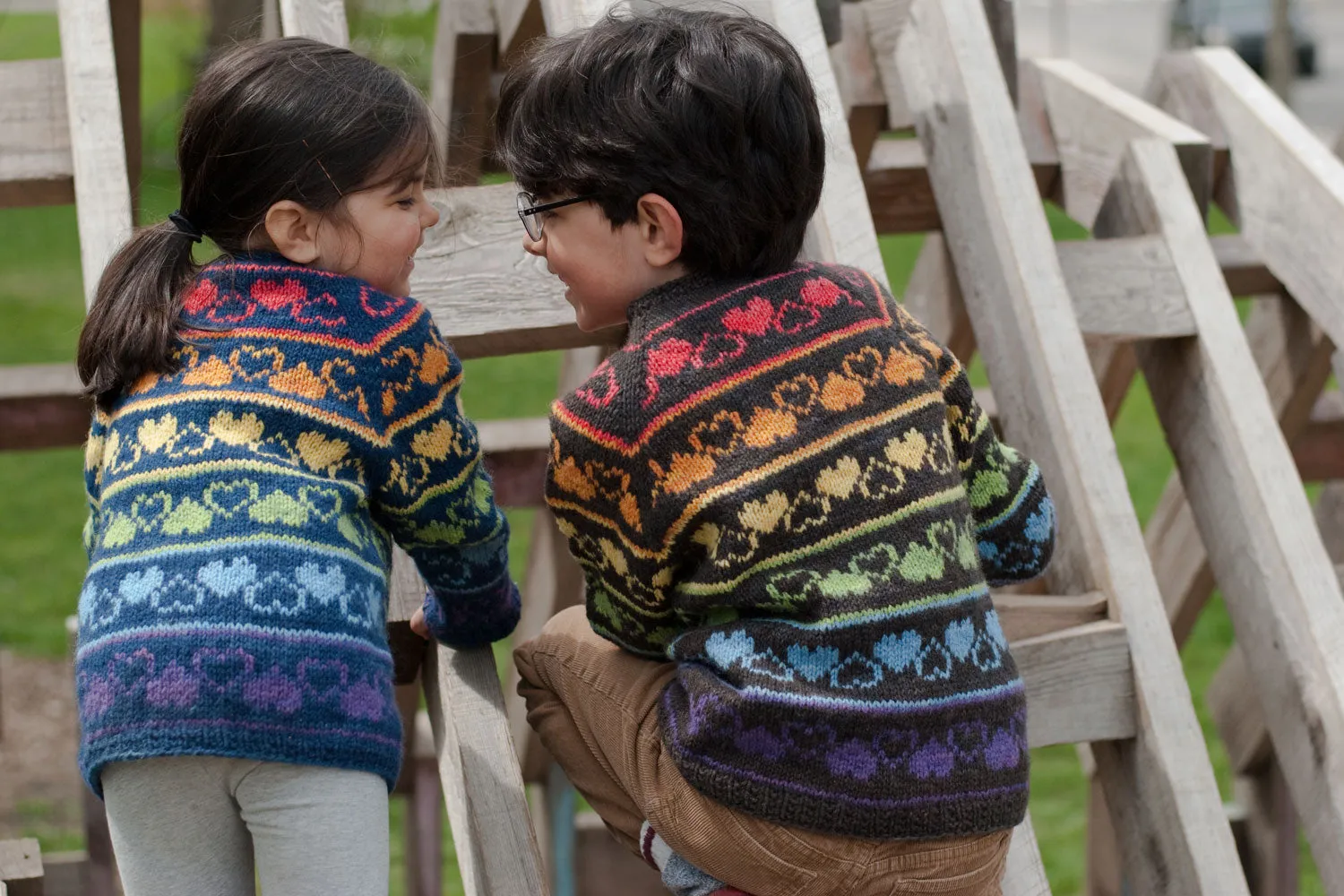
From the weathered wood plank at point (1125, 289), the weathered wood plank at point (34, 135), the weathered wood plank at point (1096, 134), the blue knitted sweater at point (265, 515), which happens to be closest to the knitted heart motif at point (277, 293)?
the blue knitted sweater at point (265, 515)

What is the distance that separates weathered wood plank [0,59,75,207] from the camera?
2721 mm

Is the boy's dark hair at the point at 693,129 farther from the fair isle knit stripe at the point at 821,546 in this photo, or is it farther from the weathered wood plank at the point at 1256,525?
the weathered wood plank at the point at 1256,525

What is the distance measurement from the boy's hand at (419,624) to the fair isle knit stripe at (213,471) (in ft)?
1.20

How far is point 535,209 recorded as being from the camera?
193cm

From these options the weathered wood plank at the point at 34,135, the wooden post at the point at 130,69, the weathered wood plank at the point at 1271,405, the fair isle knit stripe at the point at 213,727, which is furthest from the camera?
the weathered wood plank at the point at 1271,405

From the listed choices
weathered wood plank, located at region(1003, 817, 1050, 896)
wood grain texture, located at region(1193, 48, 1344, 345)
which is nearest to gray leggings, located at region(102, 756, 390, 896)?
weathered wood plank, located at region(1003, 817, 1050, 896)

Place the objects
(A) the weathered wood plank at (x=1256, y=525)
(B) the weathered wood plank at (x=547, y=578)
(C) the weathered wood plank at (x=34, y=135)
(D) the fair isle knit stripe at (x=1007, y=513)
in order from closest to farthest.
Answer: (D) the fair isle knit stripe at (x=1007, y=513) < (A) the weathered wood plank at (x=1256, y=525) < (C) the weathered wood plank at (x=34, y=135) < (B) the weathered wood plank at (x=547, y=578)

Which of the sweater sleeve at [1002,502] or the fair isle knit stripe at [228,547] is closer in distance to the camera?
the fair isle knit stripe at [228,547]

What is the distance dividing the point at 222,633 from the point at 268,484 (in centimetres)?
17

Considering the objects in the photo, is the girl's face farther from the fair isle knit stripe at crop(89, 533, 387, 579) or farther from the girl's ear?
the fair isle knit stripe at crop(89, 533, 387, 579)

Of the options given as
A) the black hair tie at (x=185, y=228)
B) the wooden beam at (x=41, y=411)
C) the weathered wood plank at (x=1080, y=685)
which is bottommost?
the wooden beam at (x=41, y=411)

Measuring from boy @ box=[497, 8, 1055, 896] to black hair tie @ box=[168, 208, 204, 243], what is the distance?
0.41 meters

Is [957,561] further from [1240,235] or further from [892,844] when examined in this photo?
[1240,235]

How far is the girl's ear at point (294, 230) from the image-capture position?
1.91 m
